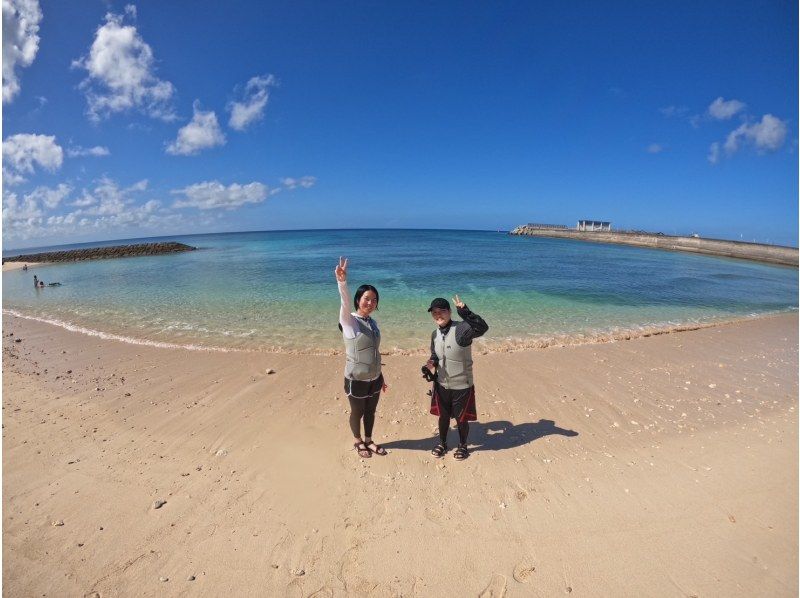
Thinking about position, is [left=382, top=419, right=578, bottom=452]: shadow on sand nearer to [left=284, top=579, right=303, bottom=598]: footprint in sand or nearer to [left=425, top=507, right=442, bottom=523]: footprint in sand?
[left=425, top=507, right=442, bottom=523]: footprint in sand

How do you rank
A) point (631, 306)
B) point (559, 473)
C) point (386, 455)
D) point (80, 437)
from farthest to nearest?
1. point (631, 306)
2. point (80, 437)
3. point (386, 455)
4. point (559, 473)

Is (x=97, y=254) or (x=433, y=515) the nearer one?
(x=433, y=515)

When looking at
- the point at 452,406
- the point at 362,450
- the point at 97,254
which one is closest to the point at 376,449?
the point at 362,450

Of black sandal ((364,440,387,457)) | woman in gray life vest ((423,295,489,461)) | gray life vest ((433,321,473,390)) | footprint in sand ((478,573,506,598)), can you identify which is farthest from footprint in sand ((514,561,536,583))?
black sandal ((364,440,387,457))

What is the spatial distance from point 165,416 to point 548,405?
673 centimetres

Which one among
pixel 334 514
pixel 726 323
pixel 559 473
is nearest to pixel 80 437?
pixel 334 514

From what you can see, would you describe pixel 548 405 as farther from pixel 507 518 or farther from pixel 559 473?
pixel 507 518

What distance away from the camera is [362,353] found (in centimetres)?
438

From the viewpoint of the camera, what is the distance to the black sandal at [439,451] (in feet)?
16.0

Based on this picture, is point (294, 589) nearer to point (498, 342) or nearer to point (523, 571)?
point (523, 571)

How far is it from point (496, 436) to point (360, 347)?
8.83 feet

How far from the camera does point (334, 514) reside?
3873 mm

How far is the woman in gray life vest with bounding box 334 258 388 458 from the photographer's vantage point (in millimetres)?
4238

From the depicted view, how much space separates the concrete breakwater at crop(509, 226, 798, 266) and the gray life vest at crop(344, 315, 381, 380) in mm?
61598
